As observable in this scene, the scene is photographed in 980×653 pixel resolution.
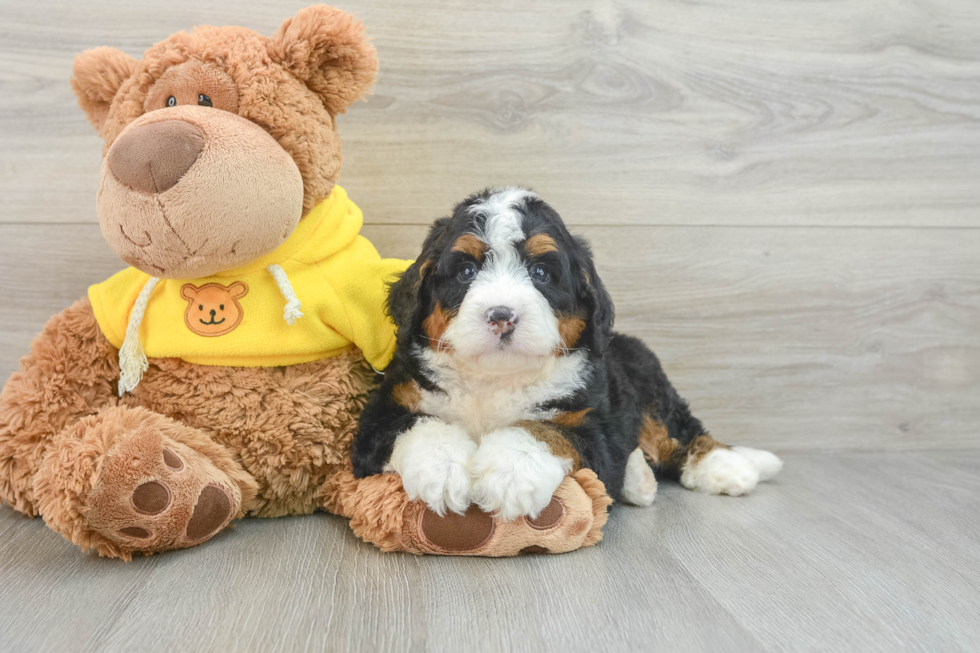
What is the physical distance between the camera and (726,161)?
2.36m

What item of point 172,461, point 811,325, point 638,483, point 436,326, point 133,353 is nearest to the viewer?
point 172,461

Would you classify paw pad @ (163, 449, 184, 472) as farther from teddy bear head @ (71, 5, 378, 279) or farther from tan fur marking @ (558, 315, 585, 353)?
tan fur marking @ (558, 315, 585, 353)

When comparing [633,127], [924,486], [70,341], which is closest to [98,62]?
[70,341]

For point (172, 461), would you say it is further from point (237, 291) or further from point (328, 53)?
point (328, 53)

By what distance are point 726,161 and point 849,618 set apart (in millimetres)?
1500

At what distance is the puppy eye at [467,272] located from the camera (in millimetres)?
1522

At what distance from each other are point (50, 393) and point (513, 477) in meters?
1.07

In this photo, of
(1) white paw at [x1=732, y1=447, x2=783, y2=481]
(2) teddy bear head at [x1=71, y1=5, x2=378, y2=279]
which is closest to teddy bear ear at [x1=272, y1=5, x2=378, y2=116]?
(2) teddy bear head at [x1=71, y1=5, x2=378, y2=279]

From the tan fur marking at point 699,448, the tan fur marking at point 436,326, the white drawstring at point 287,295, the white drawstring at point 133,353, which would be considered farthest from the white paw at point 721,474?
the white drawstring at point 133,353

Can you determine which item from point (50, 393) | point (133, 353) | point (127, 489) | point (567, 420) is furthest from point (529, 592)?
point (50, 393)

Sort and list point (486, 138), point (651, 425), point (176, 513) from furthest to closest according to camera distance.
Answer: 1. point (486, 138)
2. point (651, 425)
3. point (176, 513)

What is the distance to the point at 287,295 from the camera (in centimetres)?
163

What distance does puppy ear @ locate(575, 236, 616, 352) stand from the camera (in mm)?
1589

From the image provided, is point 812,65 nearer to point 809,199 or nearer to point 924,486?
point 809,199
